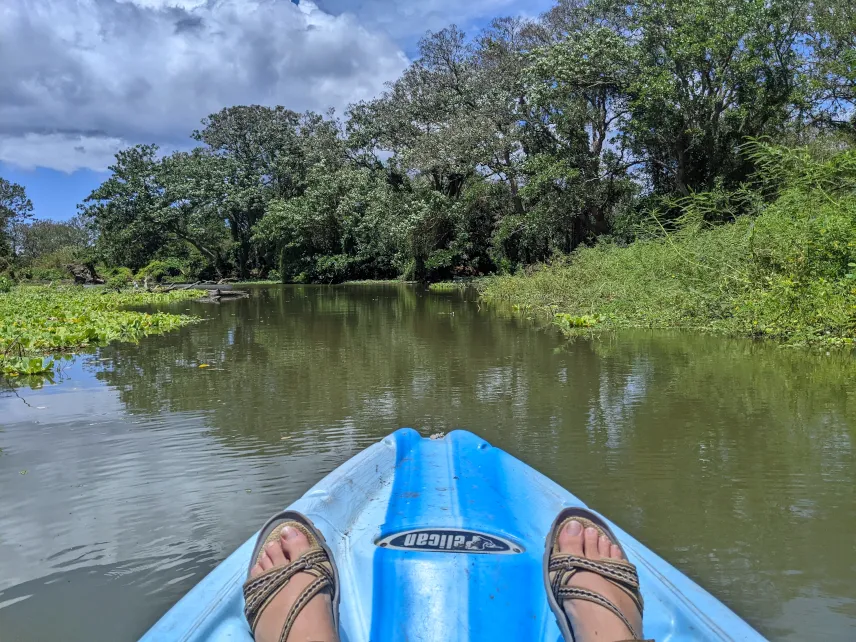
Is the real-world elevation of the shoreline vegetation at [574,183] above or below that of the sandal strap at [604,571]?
above

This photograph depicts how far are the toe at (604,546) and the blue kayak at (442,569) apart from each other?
13 centimetres

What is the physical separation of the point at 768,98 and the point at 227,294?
16.9m

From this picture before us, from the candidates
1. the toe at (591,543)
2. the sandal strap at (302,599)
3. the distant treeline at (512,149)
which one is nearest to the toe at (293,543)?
the sandal strap at (302,599)

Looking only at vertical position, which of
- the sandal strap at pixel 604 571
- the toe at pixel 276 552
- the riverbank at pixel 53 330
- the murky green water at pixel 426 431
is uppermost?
the riverbank at pixel 53 330

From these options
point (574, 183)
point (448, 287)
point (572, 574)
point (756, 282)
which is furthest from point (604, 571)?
point (448, 287)

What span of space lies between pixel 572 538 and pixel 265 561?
964 mm

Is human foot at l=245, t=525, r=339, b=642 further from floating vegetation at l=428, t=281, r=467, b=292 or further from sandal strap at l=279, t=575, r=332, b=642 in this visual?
floating vegetation at l=428, t=281, r=467, b=292

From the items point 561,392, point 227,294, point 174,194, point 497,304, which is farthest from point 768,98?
point 174,194

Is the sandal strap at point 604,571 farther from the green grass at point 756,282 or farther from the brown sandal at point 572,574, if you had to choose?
the green grass at point 756,282

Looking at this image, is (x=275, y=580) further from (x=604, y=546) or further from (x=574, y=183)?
(x=574, y=183)

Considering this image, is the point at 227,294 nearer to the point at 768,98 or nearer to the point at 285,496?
the point at 768,98

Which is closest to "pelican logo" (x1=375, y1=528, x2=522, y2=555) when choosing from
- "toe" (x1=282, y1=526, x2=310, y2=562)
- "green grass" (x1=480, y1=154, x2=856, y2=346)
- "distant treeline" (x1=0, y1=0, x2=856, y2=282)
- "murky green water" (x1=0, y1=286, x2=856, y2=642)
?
"toe" (x1=282, y1=526, x2=310, y2=562)

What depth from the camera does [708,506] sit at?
9.92ft

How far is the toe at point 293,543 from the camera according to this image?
194 centimetres
